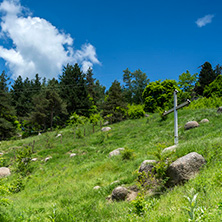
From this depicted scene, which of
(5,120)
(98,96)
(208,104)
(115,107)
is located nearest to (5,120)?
(5,120)

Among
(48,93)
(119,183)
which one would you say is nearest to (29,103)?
(48,93)

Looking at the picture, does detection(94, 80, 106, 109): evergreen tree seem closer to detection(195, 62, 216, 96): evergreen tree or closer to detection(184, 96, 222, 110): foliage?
detection(184, 96, 222, 110): foliage

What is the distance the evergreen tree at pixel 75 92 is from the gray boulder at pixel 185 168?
33.3 meters

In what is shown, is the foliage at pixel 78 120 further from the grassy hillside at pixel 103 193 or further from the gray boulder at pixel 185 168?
the gray boulder at pixel 185 168

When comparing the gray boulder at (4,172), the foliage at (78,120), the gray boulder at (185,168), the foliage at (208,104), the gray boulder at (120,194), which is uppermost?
the foliage at (78,120)

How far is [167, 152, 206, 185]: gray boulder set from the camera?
16.5 ft

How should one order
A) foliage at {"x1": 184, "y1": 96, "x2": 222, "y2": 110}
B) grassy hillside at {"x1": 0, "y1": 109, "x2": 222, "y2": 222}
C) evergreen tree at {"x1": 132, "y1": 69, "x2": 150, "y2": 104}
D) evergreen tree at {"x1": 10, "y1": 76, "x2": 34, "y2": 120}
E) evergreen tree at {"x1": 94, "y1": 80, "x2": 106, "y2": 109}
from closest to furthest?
grassy hillside at {"x1": 0, "y1": 109, "x2": 222, "y2": 222}, foliage at {"x1": 184, "y1": 96, "x2": 222, "y2": 110}, evergreen tree at {"x1": 10, "y1": 76, "x2": 34, "y2": 120}, evergreen tree at {"x1": 94, "y1": 80, "x2": 106, "y2": 109}, evergreen tree at {"x1": 132, "y1": 69, "x2": 150, "y2": 104}

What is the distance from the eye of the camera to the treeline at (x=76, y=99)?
30281 millimetres

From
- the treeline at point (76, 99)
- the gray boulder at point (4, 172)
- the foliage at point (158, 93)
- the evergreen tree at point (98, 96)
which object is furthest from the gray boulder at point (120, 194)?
the foliage at point (158, 93)

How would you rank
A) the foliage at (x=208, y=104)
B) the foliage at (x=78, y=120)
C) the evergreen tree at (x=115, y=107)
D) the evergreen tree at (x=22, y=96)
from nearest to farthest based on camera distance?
the foliage at (x=208, y=104) → the evergreen tree at (x=115, y=107) → the foliage at (x=78, y=120) → the evergreen tree at (x=22, y=96)

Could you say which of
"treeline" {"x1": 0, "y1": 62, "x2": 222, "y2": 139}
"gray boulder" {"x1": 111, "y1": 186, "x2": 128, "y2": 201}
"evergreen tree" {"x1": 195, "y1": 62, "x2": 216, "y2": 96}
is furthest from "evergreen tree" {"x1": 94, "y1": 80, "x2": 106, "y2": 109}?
"gray boulder" {"x1": 111, "y1": 186, "x2": 128, "y2": 201}

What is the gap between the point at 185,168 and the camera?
505cm

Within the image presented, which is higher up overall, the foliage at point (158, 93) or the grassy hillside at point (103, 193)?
the foliage at point (158, 93)

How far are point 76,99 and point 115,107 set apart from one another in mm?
11047
